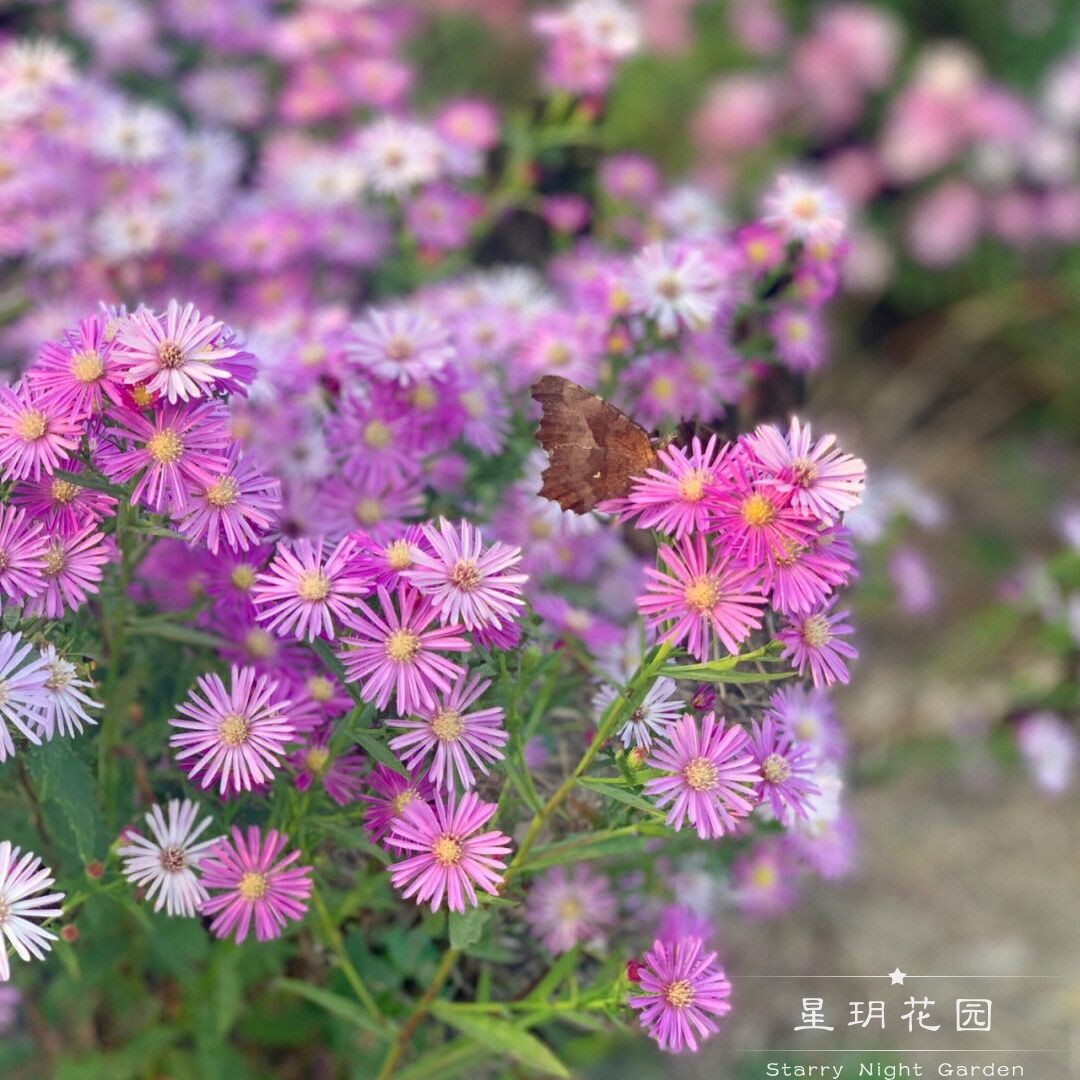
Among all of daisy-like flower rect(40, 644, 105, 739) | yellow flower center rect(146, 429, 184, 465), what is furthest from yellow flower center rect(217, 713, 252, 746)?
yellow flower center rect(146, 429, 184, 465)

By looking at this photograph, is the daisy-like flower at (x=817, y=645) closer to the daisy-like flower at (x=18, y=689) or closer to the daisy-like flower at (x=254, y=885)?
the daisy-like flower at (x=254, y=885)

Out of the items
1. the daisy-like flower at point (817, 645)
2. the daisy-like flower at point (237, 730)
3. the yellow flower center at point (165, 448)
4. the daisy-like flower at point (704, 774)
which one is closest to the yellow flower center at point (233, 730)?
the daisy-like flower at point (237, 730)

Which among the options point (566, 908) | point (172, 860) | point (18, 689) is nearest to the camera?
point (18, 689)

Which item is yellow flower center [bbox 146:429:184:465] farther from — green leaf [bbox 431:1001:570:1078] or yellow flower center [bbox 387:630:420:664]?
green leaf [bbox 431:1001:570:1078]

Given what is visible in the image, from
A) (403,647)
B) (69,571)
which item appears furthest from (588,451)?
(69,571)

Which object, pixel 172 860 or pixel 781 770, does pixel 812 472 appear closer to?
pixel 781 770

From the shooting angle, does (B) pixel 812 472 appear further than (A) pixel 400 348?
No
